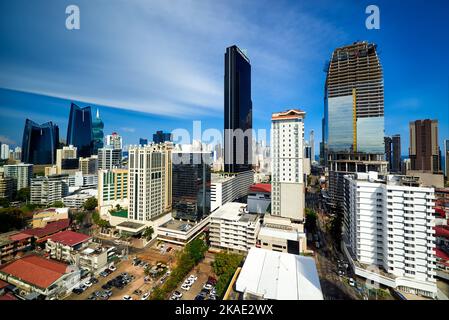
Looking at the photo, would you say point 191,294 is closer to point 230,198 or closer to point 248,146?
point 230,198

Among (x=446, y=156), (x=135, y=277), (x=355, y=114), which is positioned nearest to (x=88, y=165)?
(x=135, y=277)

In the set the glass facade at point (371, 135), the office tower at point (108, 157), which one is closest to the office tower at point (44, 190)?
the office tower at point (108, 157)

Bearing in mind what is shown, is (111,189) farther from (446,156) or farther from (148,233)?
(446,156)

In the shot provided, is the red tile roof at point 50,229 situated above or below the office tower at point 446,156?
below

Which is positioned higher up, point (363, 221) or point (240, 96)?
point (240, 96)

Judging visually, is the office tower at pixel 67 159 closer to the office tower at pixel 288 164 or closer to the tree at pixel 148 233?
the tree at pixel 148 233
